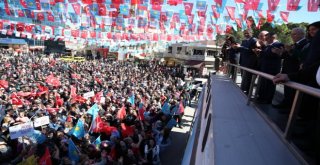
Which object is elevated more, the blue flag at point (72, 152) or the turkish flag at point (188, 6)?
the turkish flag at point (188, 6)

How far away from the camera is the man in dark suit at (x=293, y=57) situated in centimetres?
449

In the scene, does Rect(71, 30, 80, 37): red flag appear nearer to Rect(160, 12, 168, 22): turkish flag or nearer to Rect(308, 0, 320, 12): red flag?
Rect(160, 12, 168, 22): turkish flag

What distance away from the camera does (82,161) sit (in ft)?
23.8

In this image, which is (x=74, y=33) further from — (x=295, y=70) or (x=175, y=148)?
(x=295, y=70)

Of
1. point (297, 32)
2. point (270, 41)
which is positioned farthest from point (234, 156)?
point (270, 41)

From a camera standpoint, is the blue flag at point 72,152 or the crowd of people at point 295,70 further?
the blue flag at point 72,152

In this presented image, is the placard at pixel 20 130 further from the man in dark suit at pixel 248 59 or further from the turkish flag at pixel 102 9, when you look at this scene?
the turkish flag at pixel 102 9

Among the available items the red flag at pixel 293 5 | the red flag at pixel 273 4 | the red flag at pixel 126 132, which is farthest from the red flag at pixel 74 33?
the red flag at pixel 293 5

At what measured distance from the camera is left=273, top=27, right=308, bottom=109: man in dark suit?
4.49 metres

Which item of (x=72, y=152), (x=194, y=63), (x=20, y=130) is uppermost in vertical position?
(x=20, y=130)

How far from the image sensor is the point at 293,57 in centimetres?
489

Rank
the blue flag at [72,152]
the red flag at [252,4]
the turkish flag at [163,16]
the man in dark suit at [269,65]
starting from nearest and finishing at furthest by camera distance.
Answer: the man in dark suit at [269,65], the blue flag at [72,152], the red flag at [252,4], the turkish flag at [163,16]

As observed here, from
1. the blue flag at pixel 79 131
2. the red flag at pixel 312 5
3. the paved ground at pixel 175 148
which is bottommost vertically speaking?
the paved ground at pixel 175 148

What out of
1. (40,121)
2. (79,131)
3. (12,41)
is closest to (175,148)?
(79,131)
